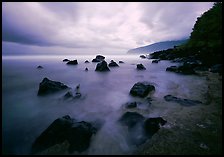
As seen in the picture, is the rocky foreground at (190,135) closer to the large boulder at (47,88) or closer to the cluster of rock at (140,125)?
the cluster of rock at (140,125)

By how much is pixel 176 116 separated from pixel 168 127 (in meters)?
1.04

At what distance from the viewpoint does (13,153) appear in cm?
456

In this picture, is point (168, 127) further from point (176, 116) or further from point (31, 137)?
point (31, 137)

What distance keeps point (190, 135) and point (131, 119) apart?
209cm

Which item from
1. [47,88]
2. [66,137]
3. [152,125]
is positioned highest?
[47,88]

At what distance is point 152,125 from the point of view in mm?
5359

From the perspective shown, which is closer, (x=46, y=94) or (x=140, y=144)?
(x=140, y=144)

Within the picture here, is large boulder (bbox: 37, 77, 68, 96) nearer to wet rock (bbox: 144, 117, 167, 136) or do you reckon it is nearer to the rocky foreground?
wet rock (bbox: 144, 117, 167, 136)

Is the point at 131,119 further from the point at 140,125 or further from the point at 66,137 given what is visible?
the point at 66,137

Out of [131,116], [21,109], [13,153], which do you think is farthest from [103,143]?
[21,109]

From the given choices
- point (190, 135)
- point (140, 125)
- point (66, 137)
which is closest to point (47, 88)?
point (66, 137)

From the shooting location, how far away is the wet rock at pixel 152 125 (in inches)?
204

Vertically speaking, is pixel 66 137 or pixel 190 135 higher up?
pixel 190 135

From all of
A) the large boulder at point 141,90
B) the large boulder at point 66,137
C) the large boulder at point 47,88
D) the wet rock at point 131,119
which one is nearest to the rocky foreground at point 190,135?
the wet rock at point 131,119
